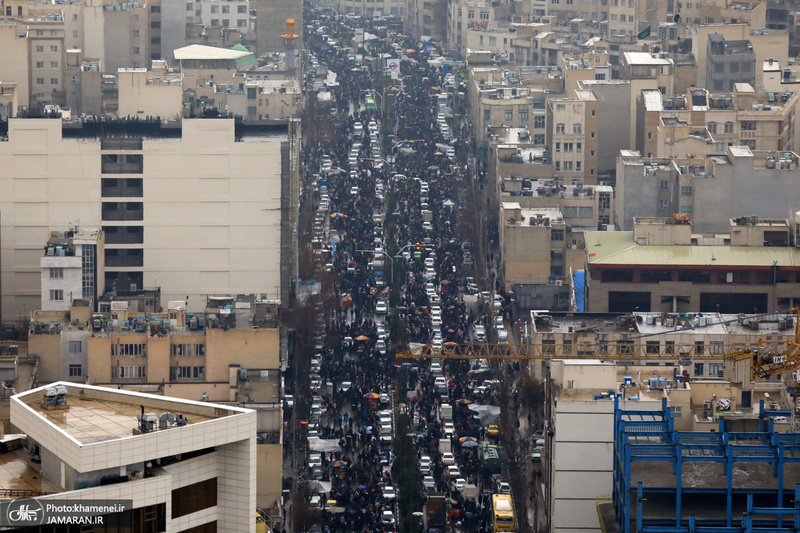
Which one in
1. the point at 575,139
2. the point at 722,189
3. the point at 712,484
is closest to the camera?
the point at 712,484

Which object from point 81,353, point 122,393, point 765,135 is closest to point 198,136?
point 81,353

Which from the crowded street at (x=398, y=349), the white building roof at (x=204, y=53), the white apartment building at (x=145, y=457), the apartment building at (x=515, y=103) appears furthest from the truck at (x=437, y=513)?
the white building roof at (x=204, y=53)

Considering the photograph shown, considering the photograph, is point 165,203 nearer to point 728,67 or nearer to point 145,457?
point 728,67

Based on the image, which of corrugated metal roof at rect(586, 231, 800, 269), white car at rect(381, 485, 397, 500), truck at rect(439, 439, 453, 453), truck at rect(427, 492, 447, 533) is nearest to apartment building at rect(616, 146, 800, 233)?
corrugated metal roof at rect(586, 231, 800, 269)

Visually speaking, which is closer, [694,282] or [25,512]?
[25,512]

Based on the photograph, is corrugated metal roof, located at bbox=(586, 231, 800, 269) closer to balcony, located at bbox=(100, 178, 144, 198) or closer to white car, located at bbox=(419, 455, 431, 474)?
white car, located at bbox=(419, 455, 431, 474)

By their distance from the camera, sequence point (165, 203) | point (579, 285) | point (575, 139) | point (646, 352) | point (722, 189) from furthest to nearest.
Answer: point (575, 139)
point (722, 189)
point (165, 203)
point (579, 285)
point (646, 352)

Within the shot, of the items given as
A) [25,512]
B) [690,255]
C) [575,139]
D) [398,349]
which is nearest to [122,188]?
[398,349]
